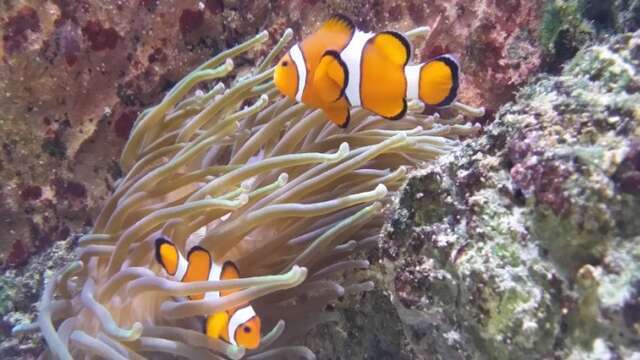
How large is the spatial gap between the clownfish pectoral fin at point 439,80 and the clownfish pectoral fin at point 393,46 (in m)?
0.07

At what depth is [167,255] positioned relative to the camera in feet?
5.37

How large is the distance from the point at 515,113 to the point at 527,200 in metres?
0.22

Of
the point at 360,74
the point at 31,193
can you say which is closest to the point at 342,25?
the point at 360,74

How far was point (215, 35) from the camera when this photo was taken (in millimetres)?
2627

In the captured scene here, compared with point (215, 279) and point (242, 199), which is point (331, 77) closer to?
point (242, 199)

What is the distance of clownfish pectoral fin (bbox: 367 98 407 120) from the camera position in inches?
68.4

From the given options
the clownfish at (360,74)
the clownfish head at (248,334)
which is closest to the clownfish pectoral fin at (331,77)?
the clownfish at (360,74)

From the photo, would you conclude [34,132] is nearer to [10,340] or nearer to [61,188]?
[61,188]

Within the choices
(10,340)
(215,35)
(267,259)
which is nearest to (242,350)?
(267,259)

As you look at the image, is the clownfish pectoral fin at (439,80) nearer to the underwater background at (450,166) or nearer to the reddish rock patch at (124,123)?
the underwater background at (450,166)

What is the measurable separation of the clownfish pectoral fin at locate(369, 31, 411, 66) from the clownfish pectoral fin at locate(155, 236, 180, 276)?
80 cm

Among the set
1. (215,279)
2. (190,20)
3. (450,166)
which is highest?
(190,20)

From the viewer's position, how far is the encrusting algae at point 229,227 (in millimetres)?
1729

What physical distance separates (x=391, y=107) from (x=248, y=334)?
750 mm
